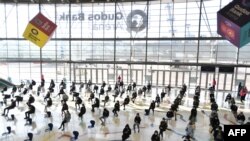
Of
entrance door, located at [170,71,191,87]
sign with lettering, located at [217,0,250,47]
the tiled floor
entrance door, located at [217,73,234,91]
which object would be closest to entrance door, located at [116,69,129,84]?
entrance door, located at [170,71,191,87]

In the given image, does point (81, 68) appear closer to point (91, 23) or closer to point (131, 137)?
point (91, 23)

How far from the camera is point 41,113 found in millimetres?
14008

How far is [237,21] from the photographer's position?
11445 millimetres

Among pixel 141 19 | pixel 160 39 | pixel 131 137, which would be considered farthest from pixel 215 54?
pixel 131 137

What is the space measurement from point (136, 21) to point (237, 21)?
11833mm

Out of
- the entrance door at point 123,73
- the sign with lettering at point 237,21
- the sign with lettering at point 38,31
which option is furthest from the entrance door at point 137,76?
the sign with lettering at point 237,21

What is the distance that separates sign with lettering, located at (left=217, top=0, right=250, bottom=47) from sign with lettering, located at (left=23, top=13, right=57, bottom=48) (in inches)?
361

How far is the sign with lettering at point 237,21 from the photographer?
1128cm

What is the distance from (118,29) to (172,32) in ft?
15.3

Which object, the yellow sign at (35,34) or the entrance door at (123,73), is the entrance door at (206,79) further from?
the yellow sign at (35,34)

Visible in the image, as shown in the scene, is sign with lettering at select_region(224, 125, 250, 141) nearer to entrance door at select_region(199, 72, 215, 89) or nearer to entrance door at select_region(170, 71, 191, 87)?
entrance door at select_region(199, 72, 215, 89)

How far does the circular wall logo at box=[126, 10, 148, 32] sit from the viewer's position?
22.1m

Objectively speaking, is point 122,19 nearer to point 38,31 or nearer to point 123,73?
point 123,73

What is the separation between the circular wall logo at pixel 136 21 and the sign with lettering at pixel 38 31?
939cm
